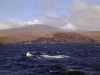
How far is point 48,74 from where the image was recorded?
30797mm

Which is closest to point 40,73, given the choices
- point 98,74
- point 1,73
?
point 1,73

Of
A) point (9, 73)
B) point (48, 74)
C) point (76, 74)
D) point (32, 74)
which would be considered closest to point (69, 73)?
point (76, 74)

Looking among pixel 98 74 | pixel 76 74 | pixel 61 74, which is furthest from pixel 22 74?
pixel 98 74

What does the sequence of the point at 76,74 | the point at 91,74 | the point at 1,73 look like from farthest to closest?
the point at 1,73
the point at 91,74
the point at 76,74

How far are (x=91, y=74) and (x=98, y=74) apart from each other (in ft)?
3.28

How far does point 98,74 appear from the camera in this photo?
30.4m

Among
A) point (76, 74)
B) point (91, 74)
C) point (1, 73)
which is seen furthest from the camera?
point (1, 73)

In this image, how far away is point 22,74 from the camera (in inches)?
1230

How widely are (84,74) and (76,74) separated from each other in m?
1.26

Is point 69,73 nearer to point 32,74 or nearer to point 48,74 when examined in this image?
point 48,74

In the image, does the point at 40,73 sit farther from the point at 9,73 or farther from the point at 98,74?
the point at 98,74

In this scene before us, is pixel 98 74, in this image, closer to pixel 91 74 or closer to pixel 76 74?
pixel 91 74

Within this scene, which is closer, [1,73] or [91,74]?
[91,74]

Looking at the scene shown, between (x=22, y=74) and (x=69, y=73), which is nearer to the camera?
(x=69, y=73)
